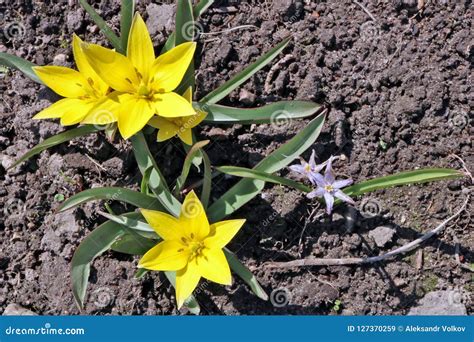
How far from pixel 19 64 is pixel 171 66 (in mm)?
837

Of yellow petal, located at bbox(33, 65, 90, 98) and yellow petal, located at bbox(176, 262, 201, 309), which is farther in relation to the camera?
yellow petal, located at bbox(33, 65, 90, 98)

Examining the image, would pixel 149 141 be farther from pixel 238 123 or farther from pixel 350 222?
pixel 350 222

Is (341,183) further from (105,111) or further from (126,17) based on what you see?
(126,17)

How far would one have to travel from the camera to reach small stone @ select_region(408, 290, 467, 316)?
114 inches

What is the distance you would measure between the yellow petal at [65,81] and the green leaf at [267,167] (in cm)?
82

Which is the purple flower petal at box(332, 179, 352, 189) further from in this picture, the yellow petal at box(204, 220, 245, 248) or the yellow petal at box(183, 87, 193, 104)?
the yellow petal at box(183, 87, 193, 104)

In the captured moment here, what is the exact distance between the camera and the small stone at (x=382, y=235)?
9.55 ft
